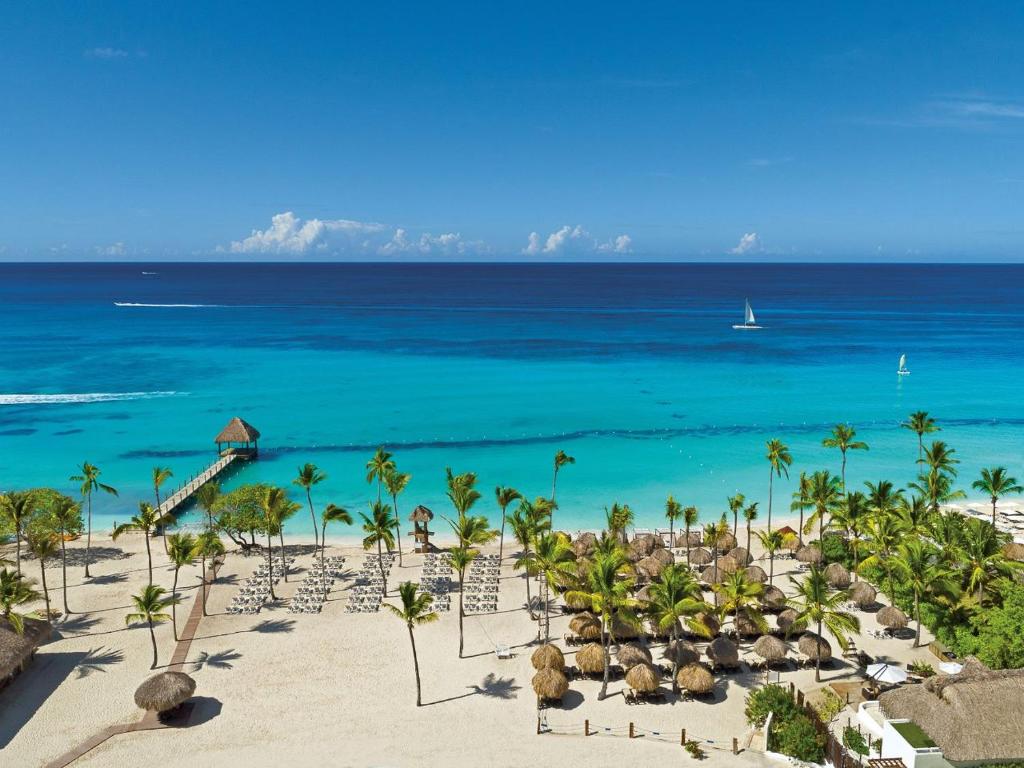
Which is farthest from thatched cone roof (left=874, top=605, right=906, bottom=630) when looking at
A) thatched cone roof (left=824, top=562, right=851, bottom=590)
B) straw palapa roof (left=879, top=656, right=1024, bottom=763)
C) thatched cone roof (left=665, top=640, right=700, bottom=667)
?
thatched cone roof (left=665, top=640, right=700, bottom=667)

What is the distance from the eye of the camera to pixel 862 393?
233ft

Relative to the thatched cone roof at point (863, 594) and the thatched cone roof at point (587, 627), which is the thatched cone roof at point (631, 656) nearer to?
the thatched cone roof at point (587, 627)

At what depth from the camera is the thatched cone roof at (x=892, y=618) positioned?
26.1 meters

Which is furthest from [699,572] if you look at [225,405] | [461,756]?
[225,405]

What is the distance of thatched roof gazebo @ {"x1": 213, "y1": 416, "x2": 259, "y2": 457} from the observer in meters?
49.9

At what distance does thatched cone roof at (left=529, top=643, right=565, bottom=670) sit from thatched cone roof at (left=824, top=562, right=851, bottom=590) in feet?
44.5

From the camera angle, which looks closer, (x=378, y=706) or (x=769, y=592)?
(x=378, y=706)

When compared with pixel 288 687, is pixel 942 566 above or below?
above

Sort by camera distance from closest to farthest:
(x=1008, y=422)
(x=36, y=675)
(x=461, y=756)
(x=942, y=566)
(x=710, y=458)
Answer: (x=461, y=756)
(x=36, y=675)
(x=942, y=566)
(x=710, y=458)
(x=1008, y=422)

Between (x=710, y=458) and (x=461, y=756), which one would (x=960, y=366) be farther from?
(x=461, y=756)

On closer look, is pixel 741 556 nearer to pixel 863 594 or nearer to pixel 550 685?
pixel 863 594

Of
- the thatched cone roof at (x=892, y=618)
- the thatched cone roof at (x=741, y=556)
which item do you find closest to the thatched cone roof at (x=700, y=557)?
the thatched cone roof at (x=741, y=556)

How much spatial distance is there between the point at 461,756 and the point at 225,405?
53194 mm

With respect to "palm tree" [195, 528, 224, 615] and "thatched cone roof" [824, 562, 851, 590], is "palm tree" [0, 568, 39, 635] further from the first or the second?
→ "thatched cone roof" [824, 562, 851, 590]
